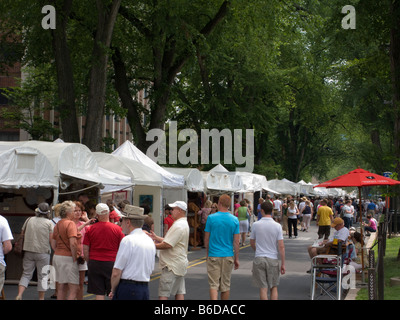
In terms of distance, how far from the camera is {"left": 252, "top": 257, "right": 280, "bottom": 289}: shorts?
10.9 meters

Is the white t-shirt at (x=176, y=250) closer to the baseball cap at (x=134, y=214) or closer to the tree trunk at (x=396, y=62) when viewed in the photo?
the baseball cap at (x=134, y=214)

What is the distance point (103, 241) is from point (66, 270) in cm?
115

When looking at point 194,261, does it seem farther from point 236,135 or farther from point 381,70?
point 236,135

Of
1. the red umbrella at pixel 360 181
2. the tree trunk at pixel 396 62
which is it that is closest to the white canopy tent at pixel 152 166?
the red umbrella at pixel 360 181

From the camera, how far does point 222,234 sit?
427 inches

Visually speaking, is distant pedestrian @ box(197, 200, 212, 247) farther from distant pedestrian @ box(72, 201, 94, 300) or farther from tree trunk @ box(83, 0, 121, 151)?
distant pedestrian @ box(72, 201, 94, 300)

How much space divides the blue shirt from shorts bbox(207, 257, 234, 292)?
82mm

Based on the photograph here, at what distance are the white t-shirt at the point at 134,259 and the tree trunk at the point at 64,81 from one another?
595 inches

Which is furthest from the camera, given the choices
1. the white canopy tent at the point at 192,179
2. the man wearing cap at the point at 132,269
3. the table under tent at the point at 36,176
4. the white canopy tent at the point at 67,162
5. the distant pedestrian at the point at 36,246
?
the white canopy tent at the point at 192,179

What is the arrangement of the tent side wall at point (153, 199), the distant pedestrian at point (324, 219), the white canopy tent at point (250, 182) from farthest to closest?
the white canopy tent at point (250, 182) < the distant pedestrian at point (324, 219) < the tent side wall at point (153, 199)

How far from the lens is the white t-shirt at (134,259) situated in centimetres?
765

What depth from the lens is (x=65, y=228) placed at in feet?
→ 34.7
